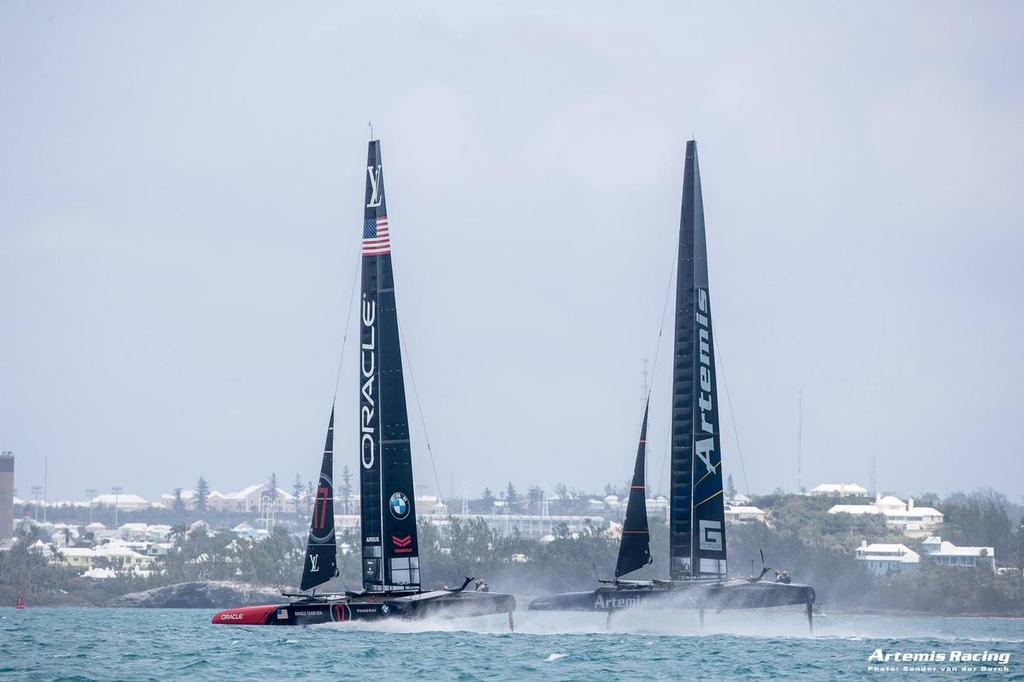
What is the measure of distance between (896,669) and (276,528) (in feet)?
433

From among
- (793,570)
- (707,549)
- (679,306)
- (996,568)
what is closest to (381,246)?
(679,306)

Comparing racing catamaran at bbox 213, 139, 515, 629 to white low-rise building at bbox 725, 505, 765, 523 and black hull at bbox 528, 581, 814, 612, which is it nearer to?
black hull at bbox 528, 581, 814, 612

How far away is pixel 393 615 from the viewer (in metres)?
56.2

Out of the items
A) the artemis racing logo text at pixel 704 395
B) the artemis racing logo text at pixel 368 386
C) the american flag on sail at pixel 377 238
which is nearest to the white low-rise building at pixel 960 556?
the artemis racing logo text at pixel 704 395

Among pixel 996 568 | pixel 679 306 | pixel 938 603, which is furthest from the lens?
pixel 996 568

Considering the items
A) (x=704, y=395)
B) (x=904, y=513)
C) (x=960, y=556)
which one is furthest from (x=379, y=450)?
(x=904, y=513)

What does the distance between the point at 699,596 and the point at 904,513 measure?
13212 centimetres

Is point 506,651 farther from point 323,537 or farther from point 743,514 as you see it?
point 743,514

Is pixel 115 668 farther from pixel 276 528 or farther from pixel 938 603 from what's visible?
pixel 276 528

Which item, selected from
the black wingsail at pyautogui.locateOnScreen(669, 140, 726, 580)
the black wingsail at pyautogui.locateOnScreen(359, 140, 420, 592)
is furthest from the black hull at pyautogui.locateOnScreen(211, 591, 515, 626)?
the black wingsail at pyautogui.locateOnScreen(669, 140, 726, 580)

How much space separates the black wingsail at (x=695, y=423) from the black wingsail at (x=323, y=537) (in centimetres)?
1206

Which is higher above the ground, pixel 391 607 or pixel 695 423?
pixel 695 423

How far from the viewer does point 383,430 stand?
5862 centimetres

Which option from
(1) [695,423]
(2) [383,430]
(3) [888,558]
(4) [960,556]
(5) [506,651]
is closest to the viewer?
(5) [506,651]
